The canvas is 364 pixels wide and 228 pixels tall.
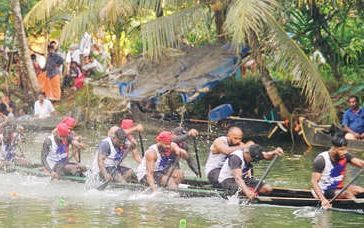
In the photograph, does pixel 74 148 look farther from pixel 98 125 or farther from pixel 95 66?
Result: pixel 95 66

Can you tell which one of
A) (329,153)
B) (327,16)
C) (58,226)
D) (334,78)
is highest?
(327,16)

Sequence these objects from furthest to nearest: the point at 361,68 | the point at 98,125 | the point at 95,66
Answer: the point at 95,66 → the point at 98,125 → the point at 361,68

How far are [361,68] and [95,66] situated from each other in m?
8.67

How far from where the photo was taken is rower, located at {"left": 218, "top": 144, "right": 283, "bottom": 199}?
14.7 m

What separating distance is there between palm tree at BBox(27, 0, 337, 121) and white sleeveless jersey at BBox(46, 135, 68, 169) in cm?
442

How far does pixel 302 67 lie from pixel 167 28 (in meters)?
3.31

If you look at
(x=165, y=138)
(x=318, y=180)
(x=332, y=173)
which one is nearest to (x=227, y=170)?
(x=165, y=138)

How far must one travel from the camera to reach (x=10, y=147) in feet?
64.0

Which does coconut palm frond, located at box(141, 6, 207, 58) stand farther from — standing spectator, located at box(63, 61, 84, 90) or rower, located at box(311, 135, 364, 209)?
rower, located at box(311, 135, 364, 209)

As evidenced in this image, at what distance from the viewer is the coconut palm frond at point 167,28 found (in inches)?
867

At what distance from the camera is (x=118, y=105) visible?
26.4 metres

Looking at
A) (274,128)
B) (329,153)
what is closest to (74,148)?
(329,153)

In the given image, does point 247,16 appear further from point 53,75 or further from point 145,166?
point 53,75

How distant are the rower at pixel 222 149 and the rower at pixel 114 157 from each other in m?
1.84
